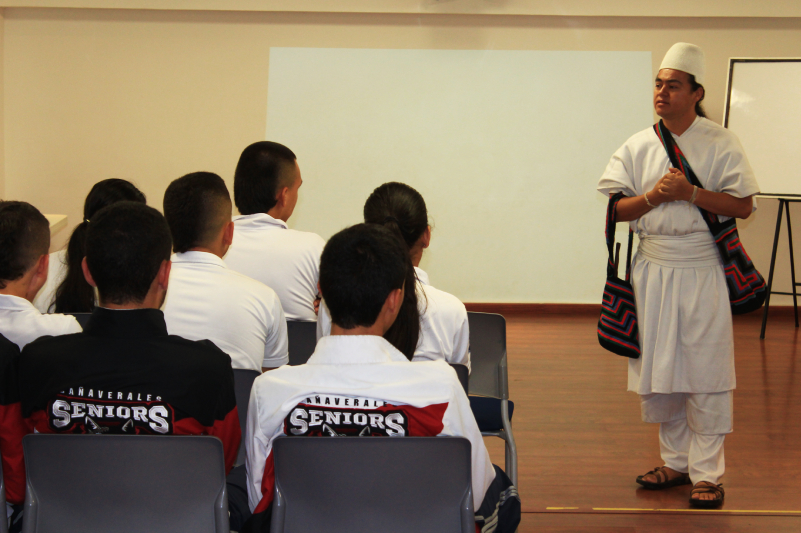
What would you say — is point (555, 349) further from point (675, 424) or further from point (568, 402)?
point (675, 424)

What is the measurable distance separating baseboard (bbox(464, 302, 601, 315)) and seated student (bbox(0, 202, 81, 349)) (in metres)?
4.17

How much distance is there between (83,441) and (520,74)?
4777 mm

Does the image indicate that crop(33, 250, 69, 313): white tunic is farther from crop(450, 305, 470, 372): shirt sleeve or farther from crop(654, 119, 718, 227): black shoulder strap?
crop(654, 119, 718, 227): black shoulder strap

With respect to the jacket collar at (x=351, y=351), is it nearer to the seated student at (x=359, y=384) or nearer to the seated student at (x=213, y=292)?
the seated student at (x=359, y=384)

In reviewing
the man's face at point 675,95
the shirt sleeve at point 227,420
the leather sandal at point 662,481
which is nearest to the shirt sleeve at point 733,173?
the man's face at point 675,95

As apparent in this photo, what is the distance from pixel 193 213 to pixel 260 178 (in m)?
0.72

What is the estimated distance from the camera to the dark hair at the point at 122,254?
4.63ft

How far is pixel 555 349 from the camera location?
15.1 feet

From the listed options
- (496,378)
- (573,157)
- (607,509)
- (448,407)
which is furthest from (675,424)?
(573,157)

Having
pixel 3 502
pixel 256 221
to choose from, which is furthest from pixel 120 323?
pixel 256 221

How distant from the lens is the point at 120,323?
1348 millimetres

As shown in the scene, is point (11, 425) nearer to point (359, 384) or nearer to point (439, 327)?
point (359, 384)

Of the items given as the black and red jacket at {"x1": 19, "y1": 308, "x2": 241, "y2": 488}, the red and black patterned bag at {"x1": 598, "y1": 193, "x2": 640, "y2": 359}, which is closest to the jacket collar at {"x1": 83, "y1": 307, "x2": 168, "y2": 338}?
the black and red jacket at {"x1": 19, "y1": 308, "x2": 241, "y2": 488}

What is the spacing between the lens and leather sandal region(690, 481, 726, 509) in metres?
2.36
